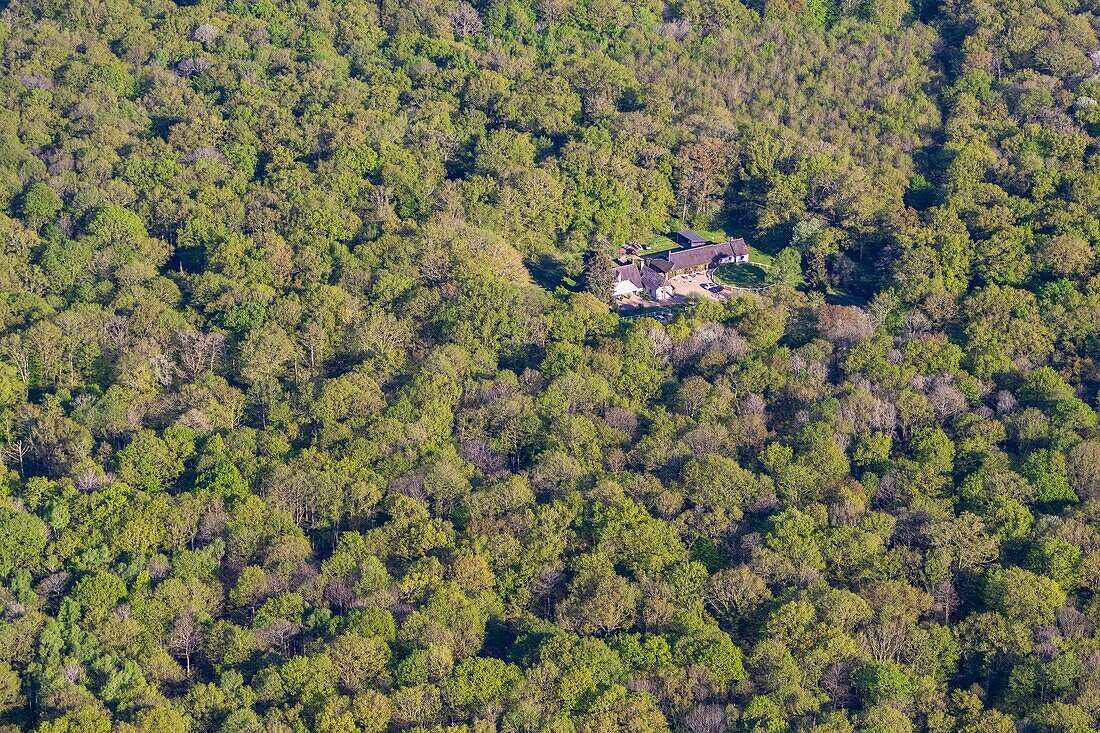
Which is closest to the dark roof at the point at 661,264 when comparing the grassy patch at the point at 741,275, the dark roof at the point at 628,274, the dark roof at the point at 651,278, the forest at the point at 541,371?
the dark roof at the point at 651,278

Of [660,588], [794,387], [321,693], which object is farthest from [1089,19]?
[321,693]

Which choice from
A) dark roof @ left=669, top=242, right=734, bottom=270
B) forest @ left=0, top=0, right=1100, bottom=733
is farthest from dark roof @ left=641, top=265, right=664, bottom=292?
forest @ left=0, top=0, right=1100, bottom=733

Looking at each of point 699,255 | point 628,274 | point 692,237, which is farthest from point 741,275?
point 628,274

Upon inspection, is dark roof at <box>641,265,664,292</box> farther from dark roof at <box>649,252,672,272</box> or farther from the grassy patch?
the grassy patch

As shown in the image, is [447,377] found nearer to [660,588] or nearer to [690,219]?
[660,588]

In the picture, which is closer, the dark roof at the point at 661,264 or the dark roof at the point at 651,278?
the dark roof at the point at 651,278

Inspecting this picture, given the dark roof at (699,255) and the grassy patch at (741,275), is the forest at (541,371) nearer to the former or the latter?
the grassy patch at (741,275)
